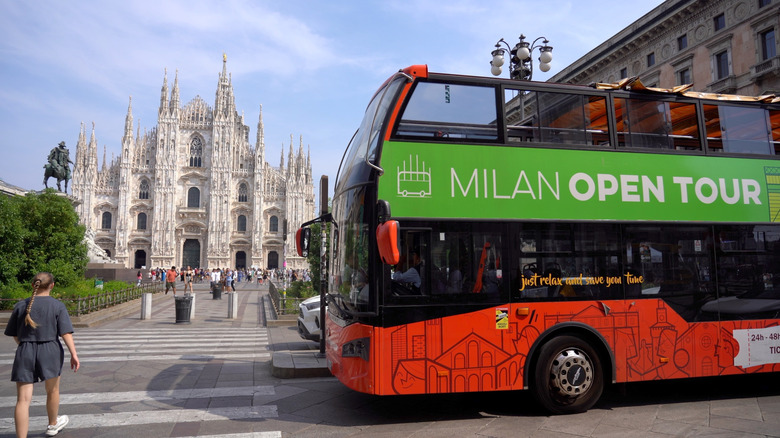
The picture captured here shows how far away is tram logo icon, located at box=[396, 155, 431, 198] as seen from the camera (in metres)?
5.22

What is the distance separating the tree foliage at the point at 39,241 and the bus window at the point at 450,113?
47.2 feet

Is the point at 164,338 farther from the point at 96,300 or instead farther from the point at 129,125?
the point at 129,125

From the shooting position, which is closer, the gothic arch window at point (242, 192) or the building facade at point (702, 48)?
the building facade at point (702, 48)

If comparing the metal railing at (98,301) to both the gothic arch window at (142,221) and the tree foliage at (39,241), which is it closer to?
the tree foliage at (39,241)

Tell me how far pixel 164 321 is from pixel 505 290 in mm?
13151

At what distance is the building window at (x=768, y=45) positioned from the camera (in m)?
21.9

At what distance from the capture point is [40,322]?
14.7 ft

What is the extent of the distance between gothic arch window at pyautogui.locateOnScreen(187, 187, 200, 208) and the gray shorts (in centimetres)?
6135

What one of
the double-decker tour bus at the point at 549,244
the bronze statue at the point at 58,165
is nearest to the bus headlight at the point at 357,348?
the double-decker tour bus at the point at 549,244

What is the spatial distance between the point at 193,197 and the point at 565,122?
2455 inches

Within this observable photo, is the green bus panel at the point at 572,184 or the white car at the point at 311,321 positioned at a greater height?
the green bus panel at the point at 572,184

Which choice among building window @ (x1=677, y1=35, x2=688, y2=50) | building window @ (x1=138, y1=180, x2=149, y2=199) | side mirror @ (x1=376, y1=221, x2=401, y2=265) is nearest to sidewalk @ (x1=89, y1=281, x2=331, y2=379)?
side mirror @ (x1=376, y1=221, x2=401, y2=265)

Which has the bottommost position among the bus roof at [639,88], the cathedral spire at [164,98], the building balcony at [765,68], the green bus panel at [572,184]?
the green bus panel at [572,184]

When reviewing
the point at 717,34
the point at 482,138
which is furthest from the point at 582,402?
the point at 717,34
